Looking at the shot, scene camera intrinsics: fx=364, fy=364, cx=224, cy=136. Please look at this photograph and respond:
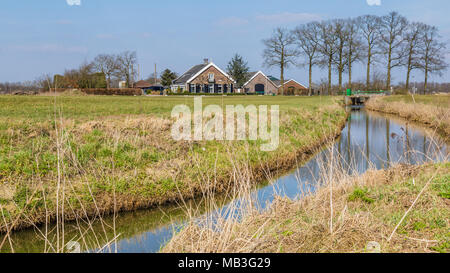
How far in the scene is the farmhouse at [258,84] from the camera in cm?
4731

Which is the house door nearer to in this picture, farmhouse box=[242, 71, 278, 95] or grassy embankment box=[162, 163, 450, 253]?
farmhouse box=[242, 71, 278, 95]

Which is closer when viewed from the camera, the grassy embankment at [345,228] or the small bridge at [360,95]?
the grassy embankment at [345,228]

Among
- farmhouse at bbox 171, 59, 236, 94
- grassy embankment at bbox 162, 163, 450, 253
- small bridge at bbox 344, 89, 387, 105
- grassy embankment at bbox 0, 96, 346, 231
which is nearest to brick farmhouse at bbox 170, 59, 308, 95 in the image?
farmhouse at bbox 171, 59, 236, 94

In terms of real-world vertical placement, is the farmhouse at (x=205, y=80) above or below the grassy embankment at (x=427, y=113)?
above

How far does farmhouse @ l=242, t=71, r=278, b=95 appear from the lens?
47.3m

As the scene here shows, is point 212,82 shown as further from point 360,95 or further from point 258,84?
point 360,95

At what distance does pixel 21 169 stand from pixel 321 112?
13737mm

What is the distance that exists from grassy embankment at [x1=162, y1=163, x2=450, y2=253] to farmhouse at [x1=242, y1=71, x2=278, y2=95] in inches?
1673

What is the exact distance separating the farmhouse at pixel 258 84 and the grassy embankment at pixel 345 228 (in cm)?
4248

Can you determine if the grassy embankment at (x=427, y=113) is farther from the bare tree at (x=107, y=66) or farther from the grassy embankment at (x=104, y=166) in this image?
the bare tree at (x=107, y=66)

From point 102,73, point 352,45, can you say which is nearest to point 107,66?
point 102,73

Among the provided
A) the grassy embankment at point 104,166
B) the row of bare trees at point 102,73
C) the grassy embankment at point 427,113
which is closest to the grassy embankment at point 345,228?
the grassy embankment at point 104,166
